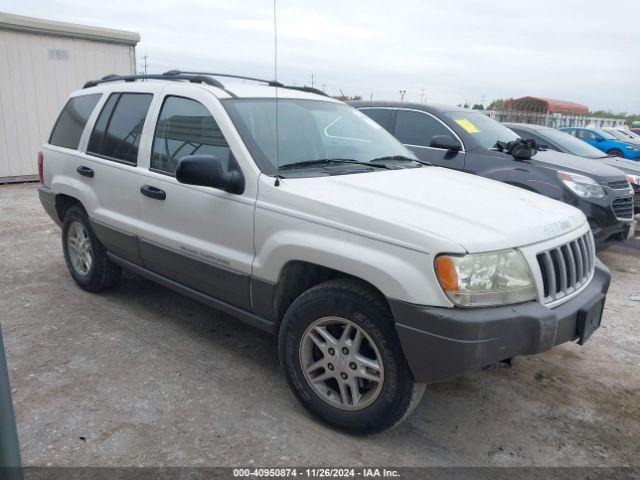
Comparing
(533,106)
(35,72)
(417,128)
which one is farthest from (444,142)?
(533,106)

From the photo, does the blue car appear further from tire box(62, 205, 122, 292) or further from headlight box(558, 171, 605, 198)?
tire box(62, 205, 122, 292)

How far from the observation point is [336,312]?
8.92ft

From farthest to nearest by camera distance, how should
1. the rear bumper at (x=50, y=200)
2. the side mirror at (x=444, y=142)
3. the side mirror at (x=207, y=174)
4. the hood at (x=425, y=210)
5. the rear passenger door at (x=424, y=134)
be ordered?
the rear passenger door at (x=424, y=134)
the side mirror at (x=444, y=142)
the rear bumper at (x=50, y=200)
the side mirror at (x=207, y=174)
the hood at (x=425, y=210)

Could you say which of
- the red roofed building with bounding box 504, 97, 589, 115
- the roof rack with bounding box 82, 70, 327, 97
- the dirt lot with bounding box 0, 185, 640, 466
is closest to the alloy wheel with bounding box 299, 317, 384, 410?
the dirt lot with bounding box 0, 185, 640, 466

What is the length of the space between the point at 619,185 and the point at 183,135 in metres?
5.13

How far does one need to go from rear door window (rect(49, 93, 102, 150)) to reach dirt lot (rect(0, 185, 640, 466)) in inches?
55.5

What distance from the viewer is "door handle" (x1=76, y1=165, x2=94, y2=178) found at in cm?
438

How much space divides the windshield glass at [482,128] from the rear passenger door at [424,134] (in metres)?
0.23

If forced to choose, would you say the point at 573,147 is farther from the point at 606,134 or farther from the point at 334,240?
the point at 606,134

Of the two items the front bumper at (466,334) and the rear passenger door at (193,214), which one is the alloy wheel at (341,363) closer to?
the front bumper at (466,334)

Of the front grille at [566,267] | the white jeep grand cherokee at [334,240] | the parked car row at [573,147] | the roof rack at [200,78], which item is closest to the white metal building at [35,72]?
the roof rack at [200,78]

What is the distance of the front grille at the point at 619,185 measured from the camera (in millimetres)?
6152

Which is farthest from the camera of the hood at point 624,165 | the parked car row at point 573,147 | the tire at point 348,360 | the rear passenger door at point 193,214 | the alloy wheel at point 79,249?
the hood at point 624,165

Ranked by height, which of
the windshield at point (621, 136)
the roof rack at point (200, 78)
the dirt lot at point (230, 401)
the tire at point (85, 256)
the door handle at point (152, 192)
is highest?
the roof rack at point (200, 78)
